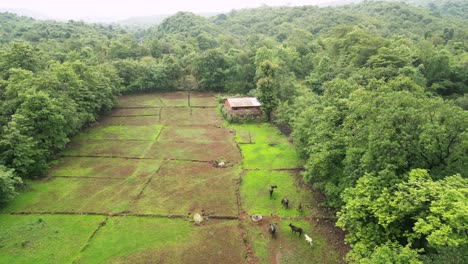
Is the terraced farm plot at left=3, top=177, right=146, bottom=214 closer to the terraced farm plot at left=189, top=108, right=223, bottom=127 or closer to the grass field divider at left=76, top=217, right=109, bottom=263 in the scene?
the grass field divider at left=76, top=217, right=109, bottom=263

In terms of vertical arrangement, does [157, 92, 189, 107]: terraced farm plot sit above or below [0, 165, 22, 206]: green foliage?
below

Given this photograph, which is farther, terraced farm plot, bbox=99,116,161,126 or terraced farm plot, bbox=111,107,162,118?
terraced farm plot, bbox=111,107,162,118

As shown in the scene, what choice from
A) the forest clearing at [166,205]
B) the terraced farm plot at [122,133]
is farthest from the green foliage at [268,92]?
the terraced farm plot at [122,133]

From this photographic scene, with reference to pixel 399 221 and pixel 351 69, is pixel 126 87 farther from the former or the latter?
pixel 399 221

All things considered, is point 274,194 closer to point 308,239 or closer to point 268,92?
point 308,239

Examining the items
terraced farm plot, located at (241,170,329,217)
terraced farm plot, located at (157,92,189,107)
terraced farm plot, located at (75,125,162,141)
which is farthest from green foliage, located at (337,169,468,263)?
terraced farm plot, located at (157,92,189,107)

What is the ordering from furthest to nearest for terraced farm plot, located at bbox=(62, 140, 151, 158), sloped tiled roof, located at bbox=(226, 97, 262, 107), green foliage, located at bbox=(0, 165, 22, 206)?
sloped tiled roof, located at bbox=(226, 97, 262, 107)
terraced farm plot, located at bbox=(62, 140, 151, 158)
green foliage, located at bbox=(0, 165, 22, 206)

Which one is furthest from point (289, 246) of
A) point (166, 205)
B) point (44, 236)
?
point (44, 236)
